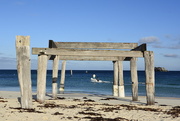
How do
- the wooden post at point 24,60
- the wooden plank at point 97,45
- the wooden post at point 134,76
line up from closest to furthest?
1. the wooden post at point 24,60
2. the wooden post at point 134,76
3. the wooden plank at point 97,45

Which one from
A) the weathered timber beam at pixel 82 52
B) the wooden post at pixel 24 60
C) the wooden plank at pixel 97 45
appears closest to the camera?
the wooden post at pixel 24 60

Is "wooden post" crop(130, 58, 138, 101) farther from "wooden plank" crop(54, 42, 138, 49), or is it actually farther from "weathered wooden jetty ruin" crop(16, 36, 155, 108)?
"wooden plank" crop(54, 42, 138, 49)

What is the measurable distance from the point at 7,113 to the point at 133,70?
28.0 ft

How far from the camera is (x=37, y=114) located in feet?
34.9

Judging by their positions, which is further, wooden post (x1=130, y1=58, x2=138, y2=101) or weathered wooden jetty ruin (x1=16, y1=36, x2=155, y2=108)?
wooden post (x1=130, y1=58, x2=138, y2=101)

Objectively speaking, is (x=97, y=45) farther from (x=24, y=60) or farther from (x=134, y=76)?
(x=24, y=60)

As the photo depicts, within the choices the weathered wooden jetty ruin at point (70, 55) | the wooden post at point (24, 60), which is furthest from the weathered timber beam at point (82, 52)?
the wooden post at point (24, 60)

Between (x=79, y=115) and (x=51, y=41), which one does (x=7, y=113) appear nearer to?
(x=79, y=115)

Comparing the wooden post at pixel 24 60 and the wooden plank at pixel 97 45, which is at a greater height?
the wooden plank at pixel 97 45

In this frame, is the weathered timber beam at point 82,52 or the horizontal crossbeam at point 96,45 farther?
the horizontal crossbeam at point 96,45

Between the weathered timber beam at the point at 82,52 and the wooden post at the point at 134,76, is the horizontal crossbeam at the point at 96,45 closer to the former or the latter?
the wooden post at the point at 134,76

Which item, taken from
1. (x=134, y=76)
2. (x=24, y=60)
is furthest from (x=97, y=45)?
(x=24, y=60)

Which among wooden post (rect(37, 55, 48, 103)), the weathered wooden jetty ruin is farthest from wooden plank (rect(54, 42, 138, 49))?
wooden post (rect(37, 55, 48, 103))

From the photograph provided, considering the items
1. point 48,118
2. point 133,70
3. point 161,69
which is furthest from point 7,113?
point 161,69
